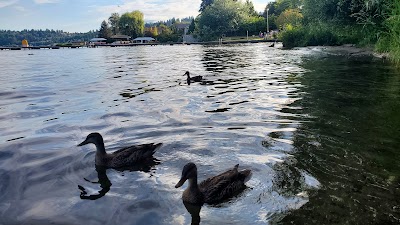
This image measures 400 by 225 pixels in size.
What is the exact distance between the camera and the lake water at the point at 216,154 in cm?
582

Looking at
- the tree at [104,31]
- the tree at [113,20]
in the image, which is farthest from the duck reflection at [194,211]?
the tree at [113,20]

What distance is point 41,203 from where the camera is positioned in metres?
6.29

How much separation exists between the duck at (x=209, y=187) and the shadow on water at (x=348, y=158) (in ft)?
2.73

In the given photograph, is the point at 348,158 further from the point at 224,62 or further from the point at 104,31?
the point at 104,31

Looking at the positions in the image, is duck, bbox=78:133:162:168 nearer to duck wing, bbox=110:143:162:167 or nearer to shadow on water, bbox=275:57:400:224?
duck wing, bbox=110:143:162:167

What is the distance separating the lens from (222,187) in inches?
244

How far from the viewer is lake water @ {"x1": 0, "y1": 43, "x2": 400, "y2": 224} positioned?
5.82 meters

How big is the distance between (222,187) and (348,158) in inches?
123

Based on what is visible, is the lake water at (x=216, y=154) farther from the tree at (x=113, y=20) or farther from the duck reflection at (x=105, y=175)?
the tree at (x=113, y=20)

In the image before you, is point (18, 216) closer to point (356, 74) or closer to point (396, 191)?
point (396, 191)

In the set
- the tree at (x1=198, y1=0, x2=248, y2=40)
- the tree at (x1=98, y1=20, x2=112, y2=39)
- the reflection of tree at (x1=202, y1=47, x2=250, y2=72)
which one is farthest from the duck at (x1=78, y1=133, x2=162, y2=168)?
the tree at (x1=98, y1=20, x2=112, y2=39)

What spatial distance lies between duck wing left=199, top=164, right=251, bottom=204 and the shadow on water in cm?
71

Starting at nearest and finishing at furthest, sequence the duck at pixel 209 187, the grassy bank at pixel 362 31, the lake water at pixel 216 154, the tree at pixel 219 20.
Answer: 1. the lake water at pixel 216 154
2. the duck at pixel 209 187
3. the grassy bank at pixel 362 31
4. the tree at pixel 219 20

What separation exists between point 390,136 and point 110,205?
6.80 m
